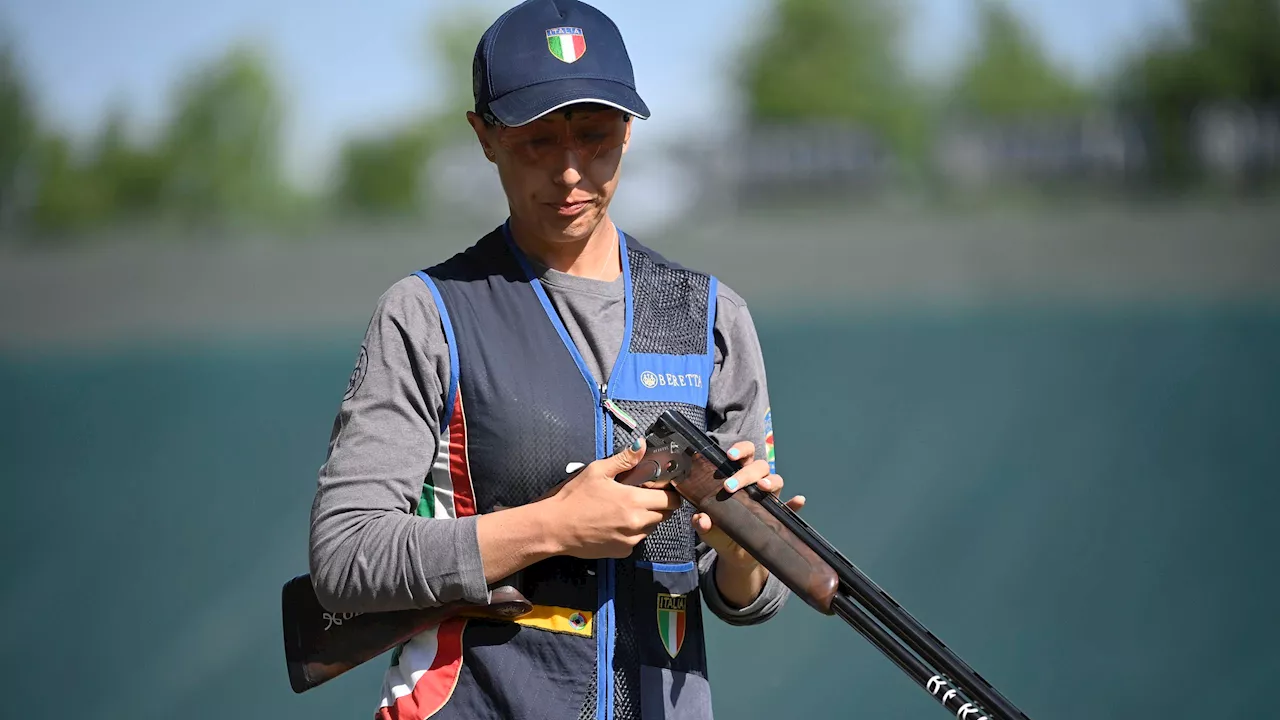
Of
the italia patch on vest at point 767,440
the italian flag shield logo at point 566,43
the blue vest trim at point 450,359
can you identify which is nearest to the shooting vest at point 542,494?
the blue vest trim at point 450,359

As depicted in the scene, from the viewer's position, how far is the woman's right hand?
1239 millimetres

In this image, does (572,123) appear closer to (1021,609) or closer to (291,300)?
(1021,609)

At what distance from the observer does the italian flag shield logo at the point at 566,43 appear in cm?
135

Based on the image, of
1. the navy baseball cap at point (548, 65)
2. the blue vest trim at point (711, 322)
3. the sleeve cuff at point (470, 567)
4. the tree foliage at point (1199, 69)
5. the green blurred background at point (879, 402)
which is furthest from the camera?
the tree foliage at point (1199, 69)

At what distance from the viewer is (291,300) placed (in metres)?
8.05

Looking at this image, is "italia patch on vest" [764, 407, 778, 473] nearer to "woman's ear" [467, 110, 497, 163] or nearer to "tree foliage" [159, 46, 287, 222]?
"woman's ear" [467, 110, 497, 163]

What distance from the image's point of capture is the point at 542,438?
4.40 feet

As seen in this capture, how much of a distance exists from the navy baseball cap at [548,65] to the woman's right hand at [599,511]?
0.37 m

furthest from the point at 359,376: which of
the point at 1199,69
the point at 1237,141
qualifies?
the point at 1199,69

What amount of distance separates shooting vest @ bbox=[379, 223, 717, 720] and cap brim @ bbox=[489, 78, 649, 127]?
176 millimetres

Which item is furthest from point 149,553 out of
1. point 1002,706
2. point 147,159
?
point 147,159

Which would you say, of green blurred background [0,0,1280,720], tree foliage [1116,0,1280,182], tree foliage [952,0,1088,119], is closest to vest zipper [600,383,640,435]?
green blurred background [0,0,1280,720]

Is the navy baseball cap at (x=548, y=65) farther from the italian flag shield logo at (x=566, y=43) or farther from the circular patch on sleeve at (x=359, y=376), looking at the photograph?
the circular patch on sleeve at (x=359, y=376)

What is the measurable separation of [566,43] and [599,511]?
0.50 meters
